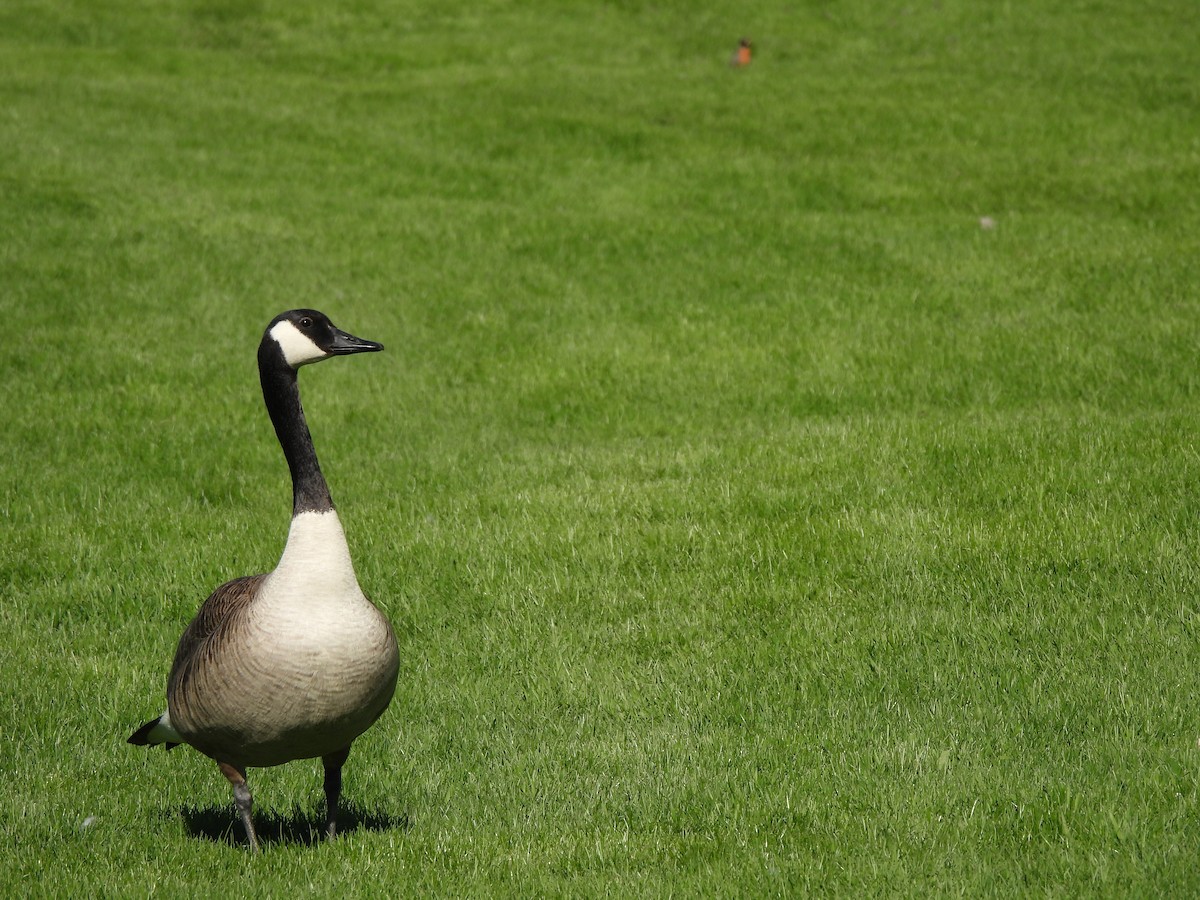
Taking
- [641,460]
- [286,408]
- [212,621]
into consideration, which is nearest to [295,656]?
[212,621]

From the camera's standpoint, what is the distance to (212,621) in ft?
19.5

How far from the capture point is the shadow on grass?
605 cm

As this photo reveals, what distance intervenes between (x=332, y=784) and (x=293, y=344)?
2.09 meters

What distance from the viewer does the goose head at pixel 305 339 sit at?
5770mm

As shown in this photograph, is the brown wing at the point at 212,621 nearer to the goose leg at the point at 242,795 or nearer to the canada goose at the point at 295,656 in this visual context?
the canada goose at the point at 295,656

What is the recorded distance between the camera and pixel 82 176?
19172 mm

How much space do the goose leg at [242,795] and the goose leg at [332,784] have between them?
347 millimetres

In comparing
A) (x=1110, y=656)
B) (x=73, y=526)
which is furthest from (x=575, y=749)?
(x=73, y=526)

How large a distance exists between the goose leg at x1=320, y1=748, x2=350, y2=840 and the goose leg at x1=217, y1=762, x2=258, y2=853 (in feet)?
1.14

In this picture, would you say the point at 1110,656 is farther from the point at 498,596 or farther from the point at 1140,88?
the point at 1140,88

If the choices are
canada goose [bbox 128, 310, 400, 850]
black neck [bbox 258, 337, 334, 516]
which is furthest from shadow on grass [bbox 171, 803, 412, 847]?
black neck [bbox 258, 337, 334, 516]

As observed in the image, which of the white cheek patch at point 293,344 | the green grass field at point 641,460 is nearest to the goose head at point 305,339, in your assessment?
the white cheek patch at point 293,344

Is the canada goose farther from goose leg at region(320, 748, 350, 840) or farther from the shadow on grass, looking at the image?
the shadow on grass

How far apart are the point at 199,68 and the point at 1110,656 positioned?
24910mm
